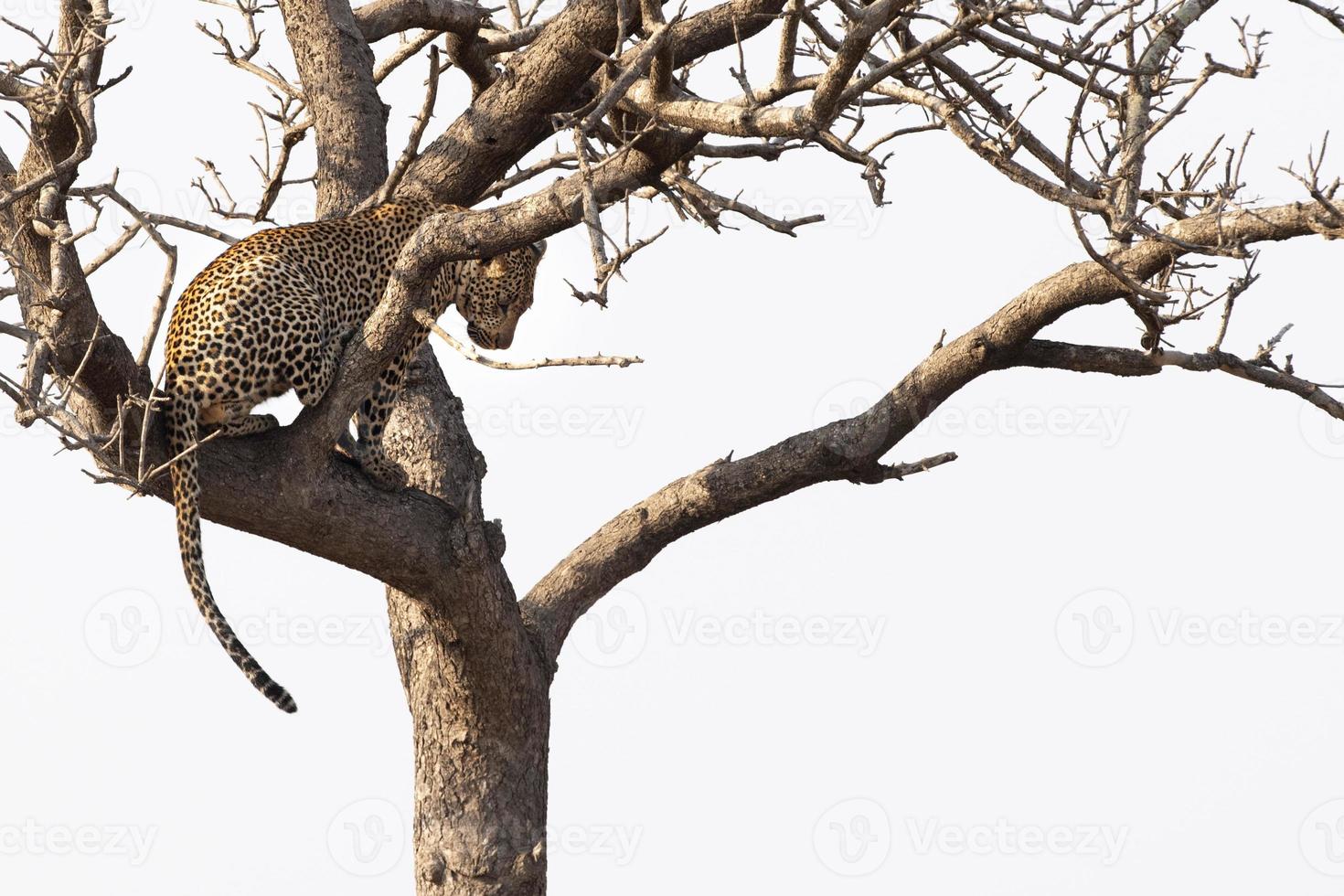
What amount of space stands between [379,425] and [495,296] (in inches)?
38.5

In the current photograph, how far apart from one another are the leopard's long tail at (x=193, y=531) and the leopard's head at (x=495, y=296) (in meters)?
1.73

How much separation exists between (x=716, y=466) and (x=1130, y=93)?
2.33 m

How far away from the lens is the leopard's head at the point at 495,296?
688 cm

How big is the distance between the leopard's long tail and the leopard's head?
173cm

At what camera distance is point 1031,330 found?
6.66 m

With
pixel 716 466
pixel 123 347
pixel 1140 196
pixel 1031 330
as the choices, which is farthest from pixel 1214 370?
pixel 123 347

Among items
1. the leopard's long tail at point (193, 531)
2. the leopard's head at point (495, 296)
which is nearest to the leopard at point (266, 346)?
the leopard's long tail at point (193, 531)

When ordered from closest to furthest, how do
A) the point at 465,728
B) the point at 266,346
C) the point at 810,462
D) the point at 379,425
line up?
the point at 266,346 < the point at 379,425 < the point at 810,462 < the point at 465,728

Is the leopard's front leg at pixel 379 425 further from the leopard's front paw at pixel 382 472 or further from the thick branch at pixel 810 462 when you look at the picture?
the thick branch at pixel 810 462

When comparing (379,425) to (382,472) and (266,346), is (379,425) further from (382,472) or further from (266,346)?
(266,346)

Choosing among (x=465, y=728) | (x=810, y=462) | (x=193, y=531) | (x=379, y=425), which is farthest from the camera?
(x=465, y=728)

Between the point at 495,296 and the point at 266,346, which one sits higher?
the point at 495,296

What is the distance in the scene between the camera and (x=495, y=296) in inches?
272

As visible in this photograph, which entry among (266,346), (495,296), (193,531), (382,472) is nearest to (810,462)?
(495,296)
